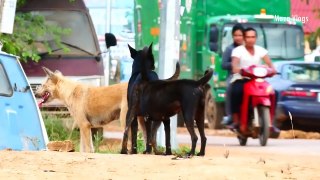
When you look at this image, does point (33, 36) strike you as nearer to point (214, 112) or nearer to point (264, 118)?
point (264, 118)

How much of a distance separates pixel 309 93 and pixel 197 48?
7967 mm

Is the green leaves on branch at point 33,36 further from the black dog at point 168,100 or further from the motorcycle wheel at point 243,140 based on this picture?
the black dog at point 168,100

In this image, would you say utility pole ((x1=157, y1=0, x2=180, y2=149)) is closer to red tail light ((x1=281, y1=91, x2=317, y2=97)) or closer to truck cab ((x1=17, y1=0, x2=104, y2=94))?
truck cab ((x1=17, y1=0, x2=104, y2=94))

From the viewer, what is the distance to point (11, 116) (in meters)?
13.6

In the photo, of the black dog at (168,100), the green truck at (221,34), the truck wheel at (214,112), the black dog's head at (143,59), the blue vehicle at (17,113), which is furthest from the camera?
the truck wheel at (214,112)

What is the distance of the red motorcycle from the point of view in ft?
59.4

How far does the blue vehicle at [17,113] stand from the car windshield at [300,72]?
29.3ft

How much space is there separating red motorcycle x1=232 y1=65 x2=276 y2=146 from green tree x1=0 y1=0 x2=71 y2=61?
3635mm

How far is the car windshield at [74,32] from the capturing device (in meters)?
20.9

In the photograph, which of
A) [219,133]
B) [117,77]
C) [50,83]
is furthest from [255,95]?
[117,77]

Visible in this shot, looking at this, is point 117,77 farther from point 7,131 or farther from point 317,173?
point 317,173

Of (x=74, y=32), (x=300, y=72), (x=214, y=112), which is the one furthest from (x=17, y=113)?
(x=214, y=112)

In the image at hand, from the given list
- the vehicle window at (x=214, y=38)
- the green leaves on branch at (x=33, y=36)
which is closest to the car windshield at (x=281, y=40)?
the vehicle window at (x=214, y=38)

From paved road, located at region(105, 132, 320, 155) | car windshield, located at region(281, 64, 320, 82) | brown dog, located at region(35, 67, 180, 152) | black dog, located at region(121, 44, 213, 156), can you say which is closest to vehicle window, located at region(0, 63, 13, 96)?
black dog, located at region(121, 44, 213, 156)
